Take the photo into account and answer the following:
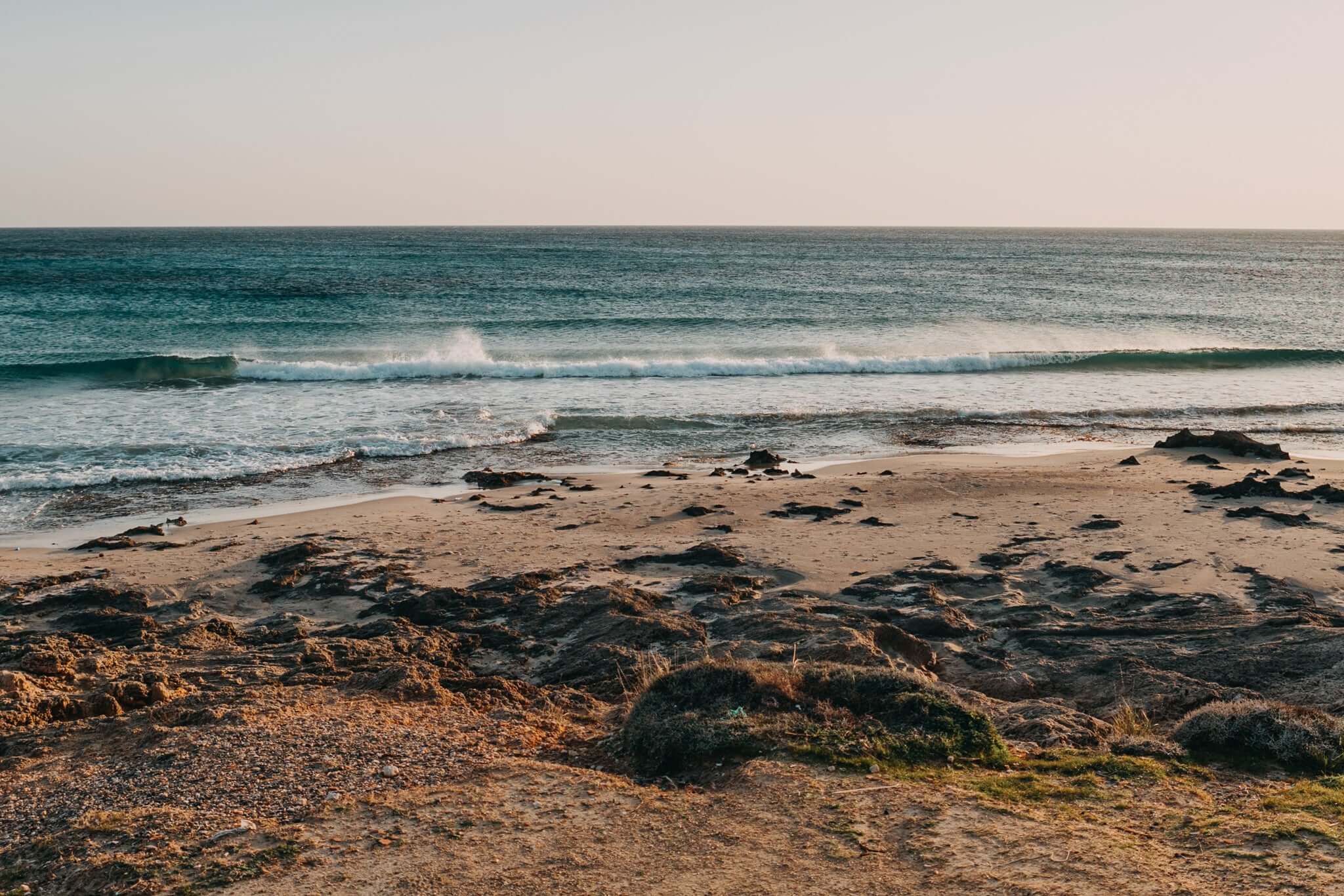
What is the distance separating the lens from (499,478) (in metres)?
15.1

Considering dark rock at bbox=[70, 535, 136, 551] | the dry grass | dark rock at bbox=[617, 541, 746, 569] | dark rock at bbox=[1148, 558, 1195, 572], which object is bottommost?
dark rock at bbox=[70, 535, 136, 551]

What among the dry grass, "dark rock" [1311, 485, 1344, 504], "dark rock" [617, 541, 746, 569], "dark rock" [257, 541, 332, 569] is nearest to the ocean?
"dark rock" [257, 541, 332, 569]

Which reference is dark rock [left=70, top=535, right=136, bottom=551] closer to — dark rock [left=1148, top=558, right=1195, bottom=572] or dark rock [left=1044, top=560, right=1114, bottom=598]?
dark rock [left=1044, top=560, right=1114, bottom=598]

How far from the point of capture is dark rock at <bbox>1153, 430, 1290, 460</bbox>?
16375mm

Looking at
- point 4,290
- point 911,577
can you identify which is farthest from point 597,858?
point 4,290

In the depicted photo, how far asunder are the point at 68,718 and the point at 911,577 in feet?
24.1

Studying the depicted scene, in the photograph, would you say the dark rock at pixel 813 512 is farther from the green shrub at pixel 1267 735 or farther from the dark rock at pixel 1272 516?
the green shrub at pixel 1267 735

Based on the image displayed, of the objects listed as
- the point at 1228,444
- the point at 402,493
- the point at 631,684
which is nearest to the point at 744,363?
the point at 1228,444

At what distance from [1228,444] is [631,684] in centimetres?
1354

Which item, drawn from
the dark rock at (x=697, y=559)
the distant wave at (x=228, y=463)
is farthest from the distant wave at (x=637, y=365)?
the dark rock at (x=697, y=559)

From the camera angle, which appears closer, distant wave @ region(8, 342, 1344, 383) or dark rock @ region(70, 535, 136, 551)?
dark rock @ region(70, 535, 136, 551)

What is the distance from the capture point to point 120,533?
12.1m

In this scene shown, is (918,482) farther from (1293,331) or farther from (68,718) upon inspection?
(1293,331)

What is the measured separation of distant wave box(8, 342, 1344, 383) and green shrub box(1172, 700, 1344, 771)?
868 inches
